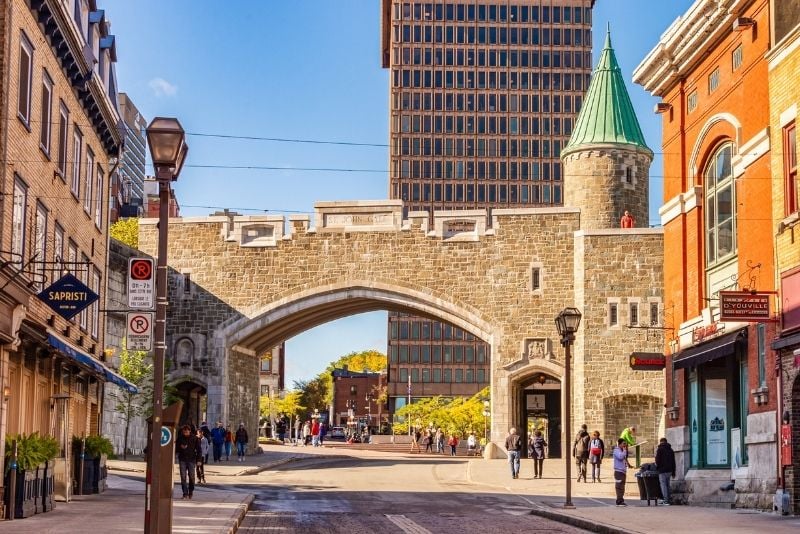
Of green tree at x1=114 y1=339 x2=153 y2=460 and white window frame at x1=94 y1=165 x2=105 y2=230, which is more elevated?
white window frame at x1=94 y1=165 x2=105 y2=230

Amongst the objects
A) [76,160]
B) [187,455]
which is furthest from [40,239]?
[187,455]

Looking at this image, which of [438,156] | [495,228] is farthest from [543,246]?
[438,156]

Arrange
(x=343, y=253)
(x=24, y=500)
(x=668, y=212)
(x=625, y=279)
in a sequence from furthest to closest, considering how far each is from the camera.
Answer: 1. (x=343, y=253)
2. (x=625, y=279)
3. (x=668, y=212)
4. (x=24, y=500)

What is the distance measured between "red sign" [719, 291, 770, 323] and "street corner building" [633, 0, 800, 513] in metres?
0.02

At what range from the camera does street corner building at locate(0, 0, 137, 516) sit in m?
18.6

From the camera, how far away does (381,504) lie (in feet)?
82.6

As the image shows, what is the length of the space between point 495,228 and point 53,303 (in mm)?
29435

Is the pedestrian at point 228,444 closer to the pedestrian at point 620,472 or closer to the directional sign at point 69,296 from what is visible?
the pedestrian at point 620,472

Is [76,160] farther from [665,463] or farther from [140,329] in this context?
[665,463]

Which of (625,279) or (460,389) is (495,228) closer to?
(625,279)

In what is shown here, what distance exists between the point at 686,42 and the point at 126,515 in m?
14.5

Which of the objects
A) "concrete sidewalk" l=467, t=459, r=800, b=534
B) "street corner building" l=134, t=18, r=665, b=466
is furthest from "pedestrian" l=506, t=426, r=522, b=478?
"street corner building" l=134, t=18, r=665, b=466

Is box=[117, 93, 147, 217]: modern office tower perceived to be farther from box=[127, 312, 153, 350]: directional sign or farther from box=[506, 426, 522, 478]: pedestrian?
box=[127, 312, 153, 350]: directional sign

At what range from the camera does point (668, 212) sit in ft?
92.3
